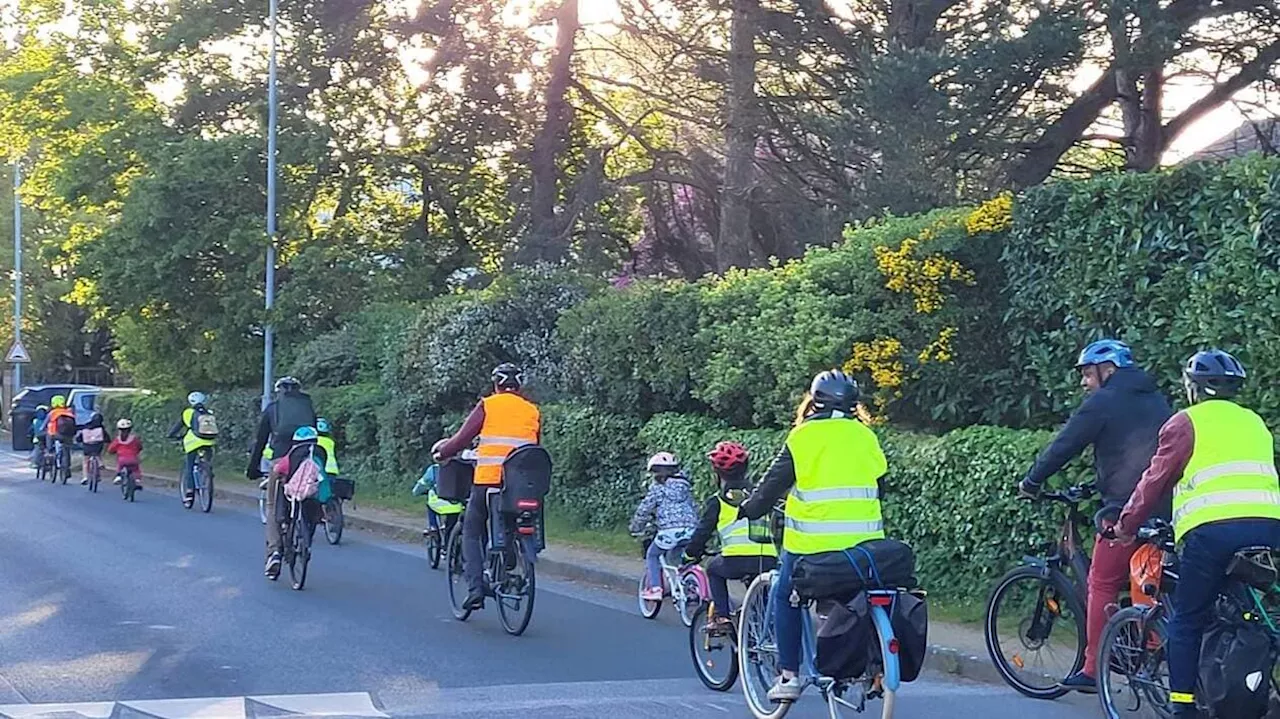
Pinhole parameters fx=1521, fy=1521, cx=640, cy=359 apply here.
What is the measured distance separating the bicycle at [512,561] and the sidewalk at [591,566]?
2711 mm

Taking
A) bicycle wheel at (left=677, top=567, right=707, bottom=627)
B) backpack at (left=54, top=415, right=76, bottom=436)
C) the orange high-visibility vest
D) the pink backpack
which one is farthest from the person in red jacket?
bicycle wheel at (left=677, top=567, right=707, bottom=627)

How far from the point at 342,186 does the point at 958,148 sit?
48.3 feet

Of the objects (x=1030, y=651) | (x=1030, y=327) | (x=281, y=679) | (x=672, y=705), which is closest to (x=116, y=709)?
(x=281, y=679)

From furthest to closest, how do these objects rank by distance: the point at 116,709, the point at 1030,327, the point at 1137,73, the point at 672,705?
the point at 1137,73 < the point at 1030,327 < the point at 672,705 < the point at 116,709

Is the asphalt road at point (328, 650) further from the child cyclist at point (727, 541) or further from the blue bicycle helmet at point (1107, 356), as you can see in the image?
the blue bicycle helmet at point (1107, 356)

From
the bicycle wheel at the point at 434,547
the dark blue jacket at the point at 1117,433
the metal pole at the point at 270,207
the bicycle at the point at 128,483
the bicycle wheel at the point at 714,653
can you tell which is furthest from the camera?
the metal pole at the point at 270,207

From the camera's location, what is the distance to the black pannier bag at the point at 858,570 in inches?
279

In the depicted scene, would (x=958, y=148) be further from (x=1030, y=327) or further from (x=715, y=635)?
(x=715, y=635)

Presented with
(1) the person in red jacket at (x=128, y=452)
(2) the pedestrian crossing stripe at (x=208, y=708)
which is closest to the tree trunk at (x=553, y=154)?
(1) the person in red jacket at (x=128, y=452)

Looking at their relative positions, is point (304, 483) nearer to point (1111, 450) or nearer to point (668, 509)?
point (668, 509)

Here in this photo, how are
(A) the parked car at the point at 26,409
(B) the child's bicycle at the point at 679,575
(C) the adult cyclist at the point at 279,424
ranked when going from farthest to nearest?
1. (A) the parked car at the point at 26,409
2. (C) the adult cyclist at the point at 279,424
3. (B) the child's bicycle at the point at 679,575

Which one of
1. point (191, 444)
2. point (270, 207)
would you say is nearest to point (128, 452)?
point (191, 444)

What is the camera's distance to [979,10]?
18016 mm

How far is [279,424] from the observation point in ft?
46.5
